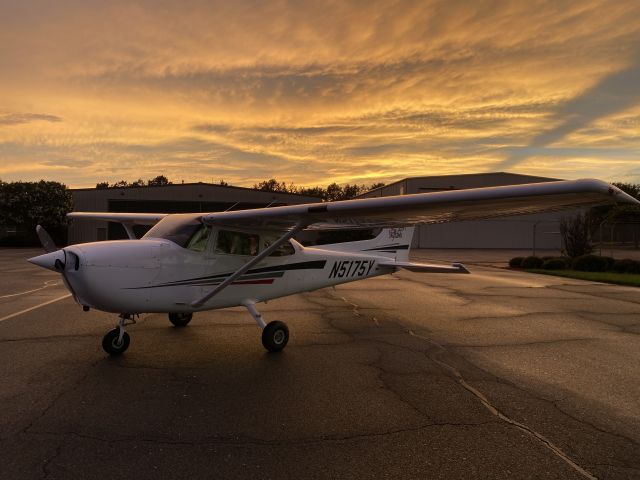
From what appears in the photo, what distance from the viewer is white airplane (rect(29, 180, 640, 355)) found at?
4.89 meters

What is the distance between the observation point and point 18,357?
19.0ft

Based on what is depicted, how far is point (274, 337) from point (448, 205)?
309 cm

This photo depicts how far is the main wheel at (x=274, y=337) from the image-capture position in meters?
6.22

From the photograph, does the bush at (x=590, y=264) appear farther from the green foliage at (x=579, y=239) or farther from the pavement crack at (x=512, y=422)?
the pavement crack at (x=512, y=422)

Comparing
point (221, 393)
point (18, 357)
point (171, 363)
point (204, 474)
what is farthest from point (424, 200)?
point (18, 357)

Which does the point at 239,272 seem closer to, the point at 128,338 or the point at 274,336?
the point at 274,336

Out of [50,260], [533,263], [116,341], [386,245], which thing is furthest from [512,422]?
[533,263]

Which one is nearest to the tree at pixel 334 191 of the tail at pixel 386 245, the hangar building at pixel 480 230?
the hangar building at pixel 480 230

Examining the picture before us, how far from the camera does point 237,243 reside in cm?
676

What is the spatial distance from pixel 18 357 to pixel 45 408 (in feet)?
7.11

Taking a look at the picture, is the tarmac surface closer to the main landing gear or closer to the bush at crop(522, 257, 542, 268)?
the main landing gear

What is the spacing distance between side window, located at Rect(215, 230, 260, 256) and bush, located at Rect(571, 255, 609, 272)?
19.0 m

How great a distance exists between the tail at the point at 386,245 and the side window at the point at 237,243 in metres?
2.84

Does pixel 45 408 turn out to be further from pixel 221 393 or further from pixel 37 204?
pixel 37 204
